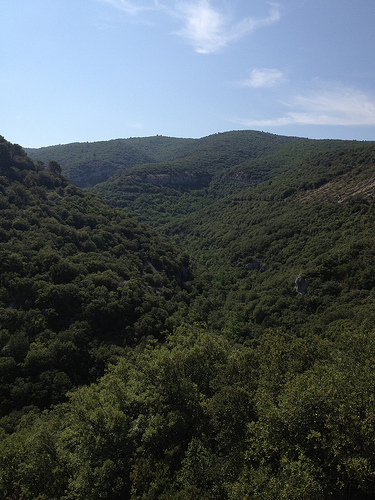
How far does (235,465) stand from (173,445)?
14.4ft

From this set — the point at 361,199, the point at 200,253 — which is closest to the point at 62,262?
the point at 200,253

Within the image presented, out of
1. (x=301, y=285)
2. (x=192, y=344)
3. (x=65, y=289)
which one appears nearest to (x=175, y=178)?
(x=301, y=285)

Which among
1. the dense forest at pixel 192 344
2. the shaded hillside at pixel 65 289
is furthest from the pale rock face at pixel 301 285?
the shaded hillside at pixel 65 289

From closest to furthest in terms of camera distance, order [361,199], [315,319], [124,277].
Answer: [315,319] → [124,277] → [361,199]

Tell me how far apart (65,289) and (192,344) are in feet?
80.1

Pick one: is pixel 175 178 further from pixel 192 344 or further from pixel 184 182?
pixel 192 344

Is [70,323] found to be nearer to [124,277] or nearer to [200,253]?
[124,277]

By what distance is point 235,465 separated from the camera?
1539cm

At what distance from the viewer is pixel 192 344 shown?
28.7 meters

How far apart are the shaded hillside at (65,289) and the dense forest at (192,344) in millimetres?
242

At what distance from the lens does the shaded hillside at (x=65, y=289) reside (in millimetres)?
34406

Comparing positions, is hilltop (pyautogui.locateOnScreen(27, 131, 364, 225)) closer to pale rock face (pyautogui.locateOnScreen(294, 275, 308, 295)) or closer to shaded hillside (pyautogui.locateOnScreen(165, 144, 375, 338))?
shaded hillside (pyautogui.locateOnScreen(165, 144, 375, 338))

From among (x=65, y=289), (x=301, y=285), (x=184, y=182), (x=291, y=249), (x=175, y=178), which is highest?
(x=175, y=178)

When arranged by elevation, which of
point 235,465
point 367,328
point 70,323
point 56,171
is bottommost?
point 70,323
